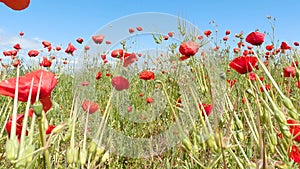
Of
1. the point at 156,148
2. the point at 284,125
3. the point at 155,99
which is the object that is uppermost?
the point at 155,99

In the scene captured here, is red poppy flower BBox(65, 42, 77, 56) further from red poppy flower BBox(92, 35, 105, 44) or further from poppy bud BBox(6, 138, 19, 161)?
poppy bud BBox(6, 138, 19, 161)

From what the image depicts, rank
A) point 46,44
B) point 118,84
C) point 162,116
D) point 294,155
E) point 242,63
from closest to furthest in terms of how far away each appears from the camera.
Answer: point 294,155 < point 242,63 < point 118,84 < point 162,116 < point 46,44

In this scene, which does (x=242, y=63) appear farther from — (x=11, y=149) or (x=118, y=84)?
(x=11, y=149)

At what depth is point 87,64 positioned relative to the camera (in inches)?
54.0

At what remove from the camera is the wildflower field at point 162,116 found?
0.51m

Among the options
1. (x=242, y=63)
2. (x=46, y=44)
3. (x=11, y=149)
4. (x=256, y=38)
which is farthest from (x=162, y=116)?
(x=46, y=44)

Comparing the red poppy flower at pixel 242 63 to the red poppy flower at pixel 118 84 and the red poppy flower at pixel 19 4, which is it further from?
the red poppy flower at pixel 19 4

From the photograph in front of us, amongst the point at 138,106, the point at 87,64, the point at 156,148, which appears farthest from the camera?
the point at 138,106

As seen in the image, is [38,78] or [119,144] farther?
[119,144]

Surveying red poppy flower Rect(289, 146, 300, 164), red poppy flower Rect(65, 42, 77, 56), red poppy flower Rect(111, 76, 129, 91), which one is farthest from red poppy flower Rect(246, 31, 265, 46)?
red poppy flower Rect(65, 42, 77, 56)

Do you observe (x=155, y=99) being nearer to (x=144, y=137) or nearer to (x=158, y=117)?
(x=158, y=117)

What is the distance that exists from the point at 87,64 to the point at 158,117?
606mm

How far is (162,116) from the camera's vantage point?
1.89m

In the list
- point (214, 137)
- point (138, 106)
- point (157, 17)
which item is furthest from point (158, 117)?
point (214, 137)
